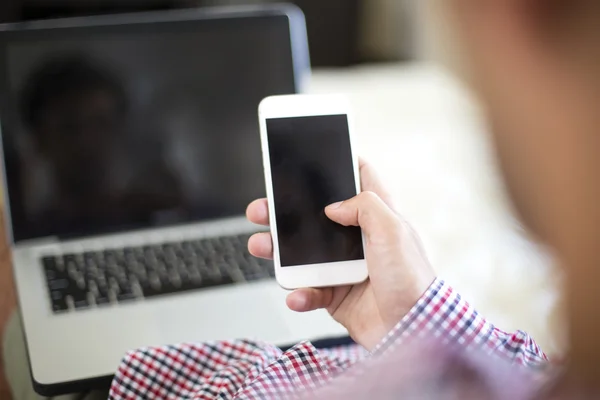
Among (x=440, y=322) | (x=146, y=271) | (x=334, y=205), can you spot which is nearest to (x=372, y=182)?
(x=334, y=205)

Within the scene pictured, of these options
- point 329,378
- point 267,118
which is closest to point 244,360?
point 329,378

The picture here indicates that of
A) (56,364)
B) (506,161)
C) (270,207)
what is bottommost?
(56,364)

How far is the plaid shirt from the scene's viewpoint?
1.41 feet

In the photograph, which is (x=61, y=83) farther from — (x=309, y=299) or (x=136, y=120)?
(x=309, y=299)

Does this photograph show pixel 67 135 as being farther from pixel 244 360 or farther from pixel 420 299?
pixel 420 299

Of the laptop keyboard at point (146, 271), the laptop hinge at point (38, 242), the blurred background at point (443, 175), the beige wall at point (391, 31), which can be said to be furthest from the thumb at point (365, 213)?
the beige wall at point (391, 31)

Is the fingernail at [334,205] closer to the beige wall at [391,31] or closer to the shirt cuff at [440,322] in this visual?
the shirt cuff at [440,322]

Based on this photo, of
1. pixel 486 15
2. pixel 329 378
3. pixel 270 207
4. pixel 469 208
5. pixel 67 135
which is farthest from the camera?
pixel 469 208

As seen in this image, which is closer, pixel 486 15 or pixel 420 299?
pixel 486 15

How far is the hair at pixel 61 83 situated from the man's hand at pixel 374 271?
0.35 m

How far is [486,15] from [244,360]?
1.56ft

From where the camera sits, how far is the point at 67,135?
93cm

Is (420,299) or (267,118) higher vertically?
(267,118)

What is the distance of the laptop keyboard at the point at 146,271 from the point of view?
32.6 inches
